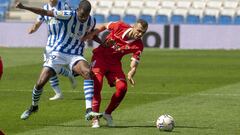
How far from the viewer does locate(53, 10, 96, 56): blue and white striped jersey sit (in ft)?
45.9

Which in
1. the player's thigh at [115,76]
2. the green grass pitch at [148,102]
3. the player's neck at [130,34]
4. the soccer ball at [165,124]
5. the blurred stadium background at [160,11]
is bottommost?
the blurred stadium background at [160,11]

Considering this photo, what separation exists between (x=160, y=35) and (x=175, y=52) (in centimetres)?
279

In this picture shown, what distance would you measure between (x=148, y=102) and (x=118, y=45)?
13.0 ft

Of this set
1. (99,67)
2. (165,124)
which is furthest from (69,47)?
(165,124)

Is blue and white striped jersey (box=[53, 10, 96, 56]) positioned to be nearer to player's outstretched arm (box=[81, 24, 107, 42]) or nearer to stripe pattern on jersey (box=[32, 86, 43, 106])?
player's outstretched arm (box=[81, 24, 107, 42])

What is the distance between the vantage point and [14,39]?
41719 mm

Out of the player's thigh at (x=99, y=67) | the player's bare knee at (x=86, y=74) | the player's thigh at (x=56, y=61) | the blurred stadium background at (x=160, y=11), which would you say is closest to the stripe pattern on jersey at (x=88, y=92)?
the player's bare knee at (x=86, y=74)

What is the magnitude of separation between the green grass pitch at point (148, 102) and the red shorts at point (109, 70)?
78 centimetres

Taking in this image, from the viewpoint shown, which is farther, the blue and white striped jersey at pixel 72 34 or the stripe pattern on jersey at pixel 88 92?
the blue and white striped jersey at pixel 72 34

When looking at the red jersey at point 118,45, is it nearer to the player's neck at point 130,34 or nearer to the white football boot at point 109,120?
the player's neck at point 130,34

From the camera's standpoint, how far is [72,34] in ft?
46.4

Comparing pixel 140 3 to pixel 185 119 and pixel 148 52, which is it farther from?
pixel 185 119

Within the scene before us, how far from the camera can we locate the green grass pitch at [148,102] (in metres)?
13.5

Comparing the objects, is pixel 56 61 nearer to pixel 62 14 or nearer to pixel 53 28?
pixel 62 14
